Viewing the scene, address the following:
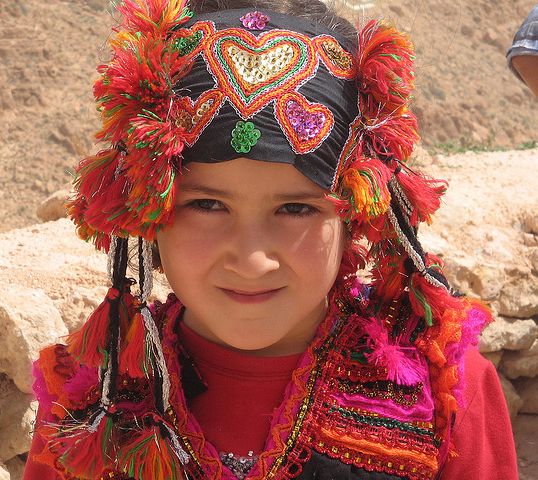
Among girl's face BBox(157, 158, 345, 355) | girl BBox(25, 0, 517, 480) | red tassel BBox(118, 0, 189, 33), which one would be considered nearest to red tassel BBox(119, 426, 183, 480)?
girl BBox(25, 0, 517, 480)

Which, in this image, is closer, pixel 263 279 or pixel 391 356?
pixel 263 279

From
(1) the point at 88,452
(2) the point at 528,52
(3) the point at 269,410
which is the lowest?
(1) the point at 88,452

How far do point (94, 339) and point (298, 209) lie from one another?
0.53 metres

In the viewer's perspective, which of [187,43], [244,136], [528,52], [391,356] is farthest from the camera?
[528,52]

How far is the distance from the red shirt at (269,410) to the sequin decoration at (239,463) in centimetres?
2

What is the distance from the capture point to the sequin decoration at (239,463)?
180 centimetres

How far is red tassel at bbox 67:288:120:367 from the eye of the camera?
6.02 feet

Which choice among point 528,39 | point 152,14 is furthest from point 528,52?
point 152,14

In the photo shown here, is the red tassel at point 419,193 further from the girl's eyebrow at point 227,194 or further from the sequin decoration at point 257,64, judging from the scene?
the sequin decoration at point 257,64

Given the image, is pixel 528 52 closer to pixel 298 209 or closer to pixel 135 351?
pixel 298 209

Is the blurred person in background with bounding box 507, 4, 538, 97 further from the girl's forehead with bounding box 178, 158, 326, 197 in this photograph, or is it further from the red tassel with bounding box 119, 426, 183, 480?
the red tassel with bounding box 119, 426, 183, 480

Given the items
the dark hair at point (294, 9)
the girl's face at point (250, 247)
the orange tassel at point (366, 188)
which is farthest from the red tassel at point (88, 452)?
the dark hair at point (294, 9)

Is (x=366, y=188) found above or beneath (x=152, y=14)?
beneath

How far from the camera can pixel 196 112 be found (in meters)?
1.67
